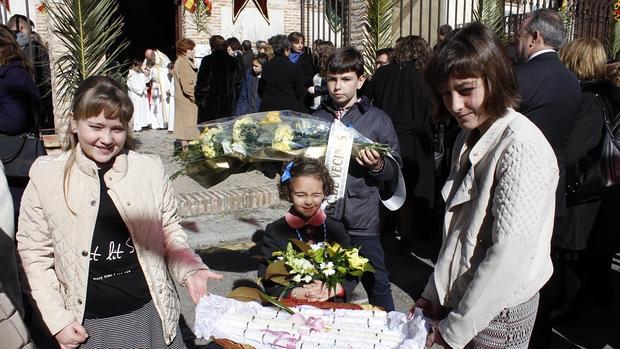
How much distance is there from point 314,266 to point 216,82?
7.82 meters

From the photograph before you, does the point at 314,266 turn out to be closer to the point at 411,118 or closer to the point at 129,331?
the point at 129,331

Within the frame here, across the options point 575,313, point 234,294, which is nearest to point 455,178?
point 234,294

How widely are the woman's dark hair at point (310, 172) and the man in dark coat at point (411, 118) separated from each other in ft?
9.50

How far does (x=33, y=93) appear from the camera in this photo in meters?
4.16

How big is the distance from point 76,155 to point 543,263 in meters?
1.89

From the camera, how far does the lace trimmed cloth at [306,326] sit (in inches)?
82.6

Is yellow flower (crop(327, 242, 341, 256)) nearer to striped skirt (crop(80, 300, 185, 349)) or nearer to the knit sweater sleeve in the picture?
striped skirt (crop(80, 300, 185, 349))

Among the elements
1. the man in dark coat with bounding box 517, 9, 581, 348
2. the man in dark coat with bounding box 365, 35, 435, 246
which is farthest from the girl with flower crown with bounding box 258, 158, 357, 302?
the man in dark coat with bounding box 365, 35, 435, 246

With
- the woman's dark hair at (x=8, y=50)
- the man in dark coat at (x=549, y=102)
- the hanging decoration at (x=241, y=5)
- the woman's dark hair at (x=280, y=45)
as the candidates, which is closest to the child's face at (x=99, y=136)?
the woman's dark hair at (x=8, y=50)

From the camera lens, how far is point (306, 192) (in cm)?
324

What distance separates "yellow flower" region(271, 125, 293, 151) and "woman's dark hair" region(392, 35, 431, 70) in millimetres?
3187

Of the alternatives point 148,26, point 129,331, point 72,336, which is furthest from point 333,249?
point 148,26

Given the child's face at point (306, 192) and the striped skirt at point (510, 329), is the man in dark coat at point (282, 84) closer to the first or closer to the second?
the child's face at point (306, 192)

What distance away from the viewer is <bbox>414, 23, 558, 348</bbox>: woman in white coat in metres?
1.84
